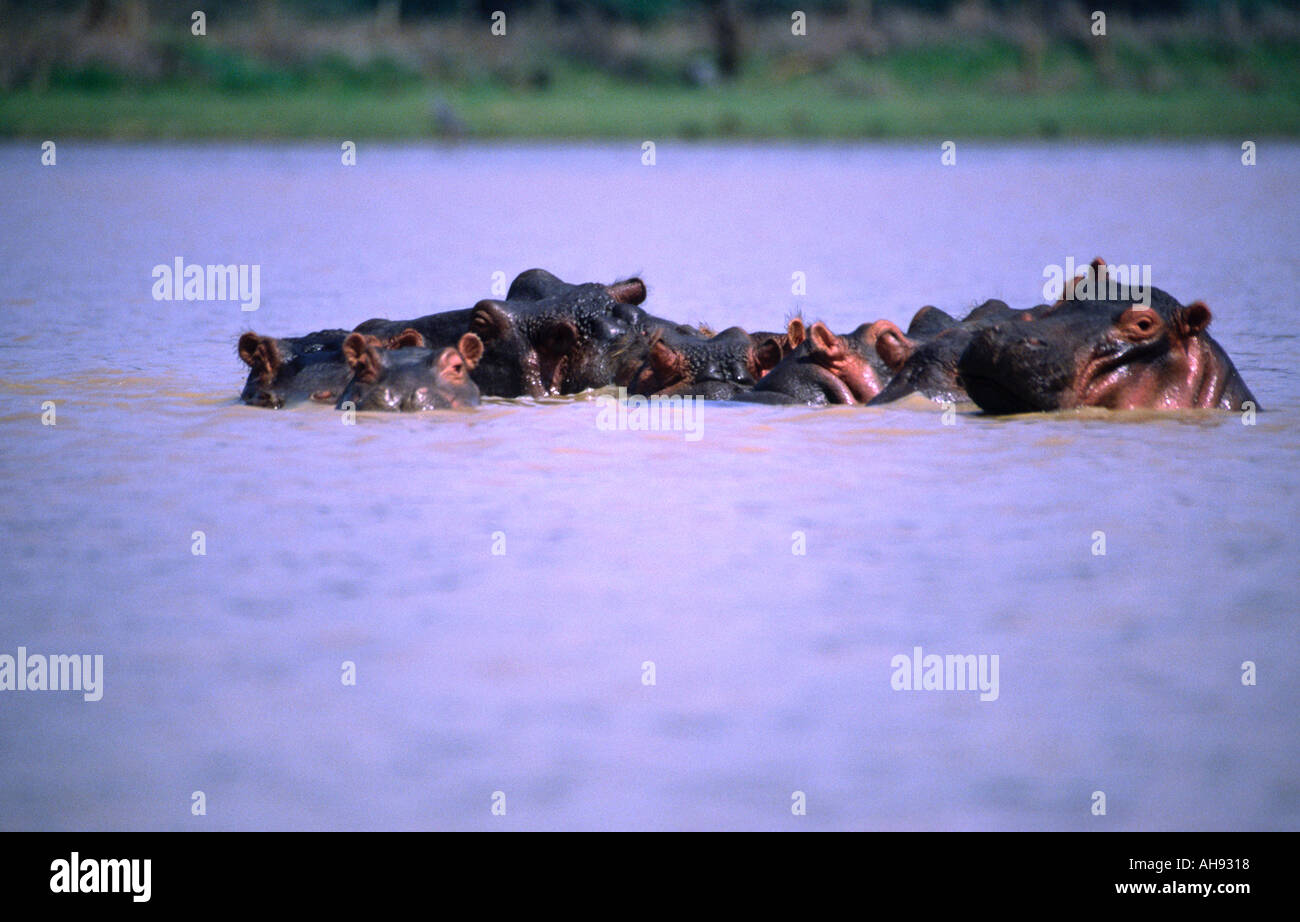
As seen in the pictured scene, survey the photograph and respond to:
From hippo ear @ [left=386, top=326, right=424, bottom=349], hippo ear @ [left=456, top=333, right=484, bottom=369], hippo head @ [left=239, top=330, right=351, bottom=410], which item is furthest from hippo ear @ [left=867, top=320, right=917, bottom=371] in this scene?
hippo head @ [left=239, top=330, right=351, bottom=410]

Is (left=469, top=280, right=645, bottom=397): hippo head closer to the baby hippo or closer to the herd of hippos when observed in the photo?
the herd of hippos

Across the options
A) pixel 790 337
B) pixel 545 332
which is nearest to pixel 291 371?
pixel 545 332

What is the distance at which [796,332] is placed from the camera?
859 centimetres

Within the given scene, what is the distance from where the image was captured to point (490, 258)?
1822 centimetres

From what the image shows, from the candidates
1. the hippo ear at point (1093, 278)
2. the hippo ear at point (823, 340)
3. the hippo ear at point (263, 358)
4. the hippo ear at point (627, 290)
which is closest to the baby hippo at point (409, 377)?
the hippo ear at point (263, 358)

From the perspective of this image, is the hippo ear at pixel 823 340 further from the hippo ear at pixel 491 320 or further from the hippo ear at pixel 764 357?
the hippo ear at pixel 491 320

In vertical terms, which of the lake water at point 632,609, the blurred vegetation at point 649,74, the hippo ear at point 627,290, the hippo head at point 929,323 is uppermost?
the blurred vegetation at point 649,74

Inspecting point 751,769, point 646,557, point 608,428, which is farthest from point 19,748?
point 608,428

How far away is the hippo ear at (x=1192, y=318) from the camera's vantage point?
7.41 metres

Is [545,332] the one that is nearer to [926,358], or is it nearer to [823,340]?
[823,340]

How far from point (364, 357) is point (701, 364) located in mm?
1560

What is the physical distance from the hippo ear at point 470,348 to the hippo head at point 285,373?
65cm
